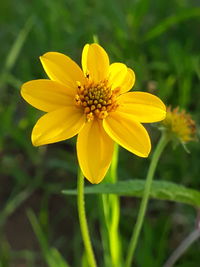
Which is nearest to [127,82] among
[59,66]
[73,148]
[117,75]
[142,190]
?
[117,75]

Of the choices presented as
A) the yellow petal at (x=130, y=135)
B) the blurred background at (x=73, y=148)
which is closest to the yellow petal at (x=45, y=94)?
the yellow petal at (x=130, y=135)

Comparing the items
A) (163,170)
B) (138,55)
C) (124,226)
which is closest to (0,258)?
(124,226)

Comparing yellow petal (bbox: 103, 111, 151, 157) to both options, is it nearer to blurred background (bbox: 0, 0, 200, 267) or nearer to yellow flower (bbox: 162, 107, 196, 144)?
yellow flower (bbox: 162, 107, 196, 144)

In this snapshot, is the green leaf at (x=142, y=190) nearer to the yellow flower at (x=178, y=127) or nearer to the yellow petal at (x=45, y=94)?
the yellow flower at (x=178, y=127)

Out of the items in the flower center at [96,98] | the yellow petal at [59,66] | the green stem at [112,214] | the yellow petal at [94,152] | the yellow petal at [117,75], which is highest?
the yellow petal at [59,66]

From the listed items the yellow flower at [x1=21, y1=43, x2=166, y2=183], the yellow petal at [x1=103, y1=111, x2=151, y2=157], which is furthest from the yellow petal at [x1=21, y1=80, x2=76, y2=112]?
the yellow petal at [x1=103, y1=111, x2=151, y2=157]

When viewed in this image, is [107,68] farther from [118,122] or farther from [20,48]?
[20,48]
